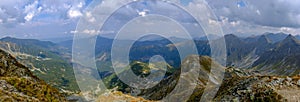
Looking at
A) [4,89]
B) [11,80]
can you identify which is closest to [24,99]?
[4,89]

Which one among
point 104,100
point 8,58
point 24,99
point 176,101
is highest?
point 8,58

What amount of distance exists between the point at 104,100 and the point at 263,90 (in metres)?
38.0

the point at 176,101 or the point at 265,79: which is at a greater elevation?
the point at 265,79

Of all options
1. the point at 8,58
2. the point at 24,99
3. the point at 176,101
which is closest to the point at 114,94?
→ the point at 24,99

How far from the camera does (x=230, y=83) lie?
69.6 meters

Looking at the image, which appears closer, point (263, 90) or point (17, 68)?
point (263, 90)

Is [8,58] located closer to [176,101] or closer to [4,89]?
[4,89]

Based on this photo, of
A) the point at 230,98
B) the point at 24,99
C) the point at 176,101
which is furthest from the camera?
the point at 176,101

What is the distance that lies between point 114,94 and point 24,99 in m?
29.4

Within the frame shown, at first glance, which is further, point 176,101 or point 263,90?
point 176,101

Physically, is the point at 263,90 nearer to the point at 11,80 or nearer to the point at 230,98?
the point at 230,98

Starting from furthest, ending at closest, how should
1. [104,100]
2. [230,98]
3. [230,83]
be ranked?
[104,100] < [230,83] < [230,98]

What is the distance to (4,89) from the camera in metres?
53.6


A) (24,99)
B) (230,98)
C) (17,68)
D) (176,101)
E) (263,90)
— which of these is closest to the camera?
(24,99)
